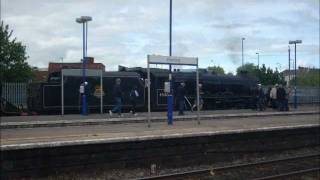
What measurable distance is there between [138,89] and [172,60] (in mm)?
12306

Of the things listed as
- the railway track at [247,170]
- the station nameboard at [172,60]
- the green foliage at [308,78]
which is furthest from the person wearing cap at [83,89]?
the green foliage at [308,78]

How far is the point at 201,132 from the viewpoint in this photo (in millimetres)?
16500

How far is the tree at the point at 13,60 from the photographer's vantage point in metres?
54.1

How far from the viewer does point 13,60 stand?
2192 inches

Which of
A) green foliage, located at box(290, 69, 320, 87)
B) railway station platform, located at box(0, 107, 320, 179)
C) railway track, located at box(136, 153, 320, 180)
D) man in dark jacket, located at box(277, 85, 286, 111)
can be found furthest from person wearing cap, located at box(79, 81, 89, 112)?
green foliage, located at box(290, 69, 320, 87)

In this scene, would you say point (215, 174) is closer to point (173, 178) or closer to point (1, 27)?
point (173, 178)

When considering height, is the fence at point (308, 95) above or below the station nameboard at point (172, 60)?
below

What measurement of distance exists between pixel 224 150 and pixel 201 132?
44.7 inches

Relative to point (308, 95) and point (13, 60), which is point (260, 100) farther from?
point (13, 60)

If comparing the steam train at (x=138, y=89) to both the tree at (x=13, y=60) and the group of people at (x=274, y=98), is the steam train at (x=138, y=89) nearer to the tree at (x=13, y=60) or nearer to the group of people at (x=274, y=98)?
the group of people at (x=274, y=98)

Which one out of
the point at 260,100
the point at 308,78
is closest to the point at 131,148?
the point at 260,100

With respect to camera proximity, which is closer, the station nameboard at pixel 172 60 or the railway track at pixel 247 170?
the railway track at pixel 247 170

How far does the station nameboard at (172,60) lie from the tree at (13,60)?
36.1 m

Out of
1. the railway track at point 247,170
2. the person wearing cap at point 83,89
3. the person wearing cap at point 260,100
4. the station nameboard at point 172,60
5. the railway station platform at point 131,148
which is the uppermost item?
the station nameboard at point 172,60
